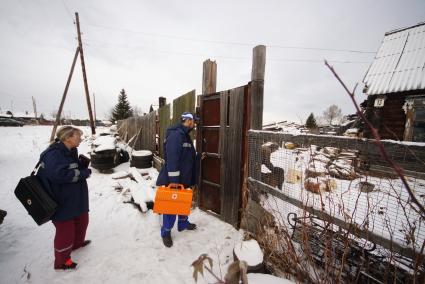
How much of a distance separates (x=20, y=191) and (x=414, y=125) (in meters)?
11.7

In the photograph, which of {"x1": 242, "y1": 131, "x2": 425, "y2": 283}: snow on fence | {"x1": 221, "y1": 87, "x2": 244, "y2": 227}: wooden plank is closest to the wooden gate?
{"x1": 221, "y1": 87, "x2": 244, "y2": 227}: wooden plank

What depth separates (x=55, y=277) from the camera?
271 cm

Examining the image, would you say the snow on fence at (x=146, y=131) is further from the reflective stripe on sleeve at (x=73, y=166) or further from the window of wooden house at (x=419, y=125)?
the window of wooden house at (x=419, y=125)

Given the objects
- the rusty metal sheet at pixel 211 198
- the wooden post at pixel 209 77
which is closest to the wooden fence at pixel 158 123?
the wooden post at pixel 209 77

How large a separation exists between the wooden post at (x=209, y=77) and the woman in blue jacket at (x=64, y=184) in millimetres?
2661

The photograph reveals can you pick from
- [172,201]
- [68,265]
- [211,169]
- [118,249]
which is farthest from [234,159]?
[68,265]

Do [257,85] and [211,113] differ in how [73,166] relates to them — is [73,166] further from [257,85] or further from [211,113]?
[257,85]

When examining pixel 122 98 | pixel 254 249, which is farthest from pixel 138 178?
pixel 122 98

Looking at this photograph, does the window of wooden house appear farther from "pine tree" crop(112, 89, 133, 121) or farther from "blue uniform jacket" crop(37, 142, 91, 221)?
"pine tree" crop(112, 89, 133, 121)

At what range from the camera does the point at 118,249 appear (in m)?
3.32

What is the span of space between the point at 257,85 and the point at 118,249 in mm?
3451

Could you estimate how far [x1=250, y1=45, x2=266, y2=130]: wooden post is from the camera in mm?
3242

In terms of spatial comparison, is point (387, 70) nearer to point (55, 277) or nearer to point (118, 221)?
point (118, 221)

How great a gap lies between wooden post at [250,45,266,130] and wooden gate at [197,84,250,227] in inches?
7.3
